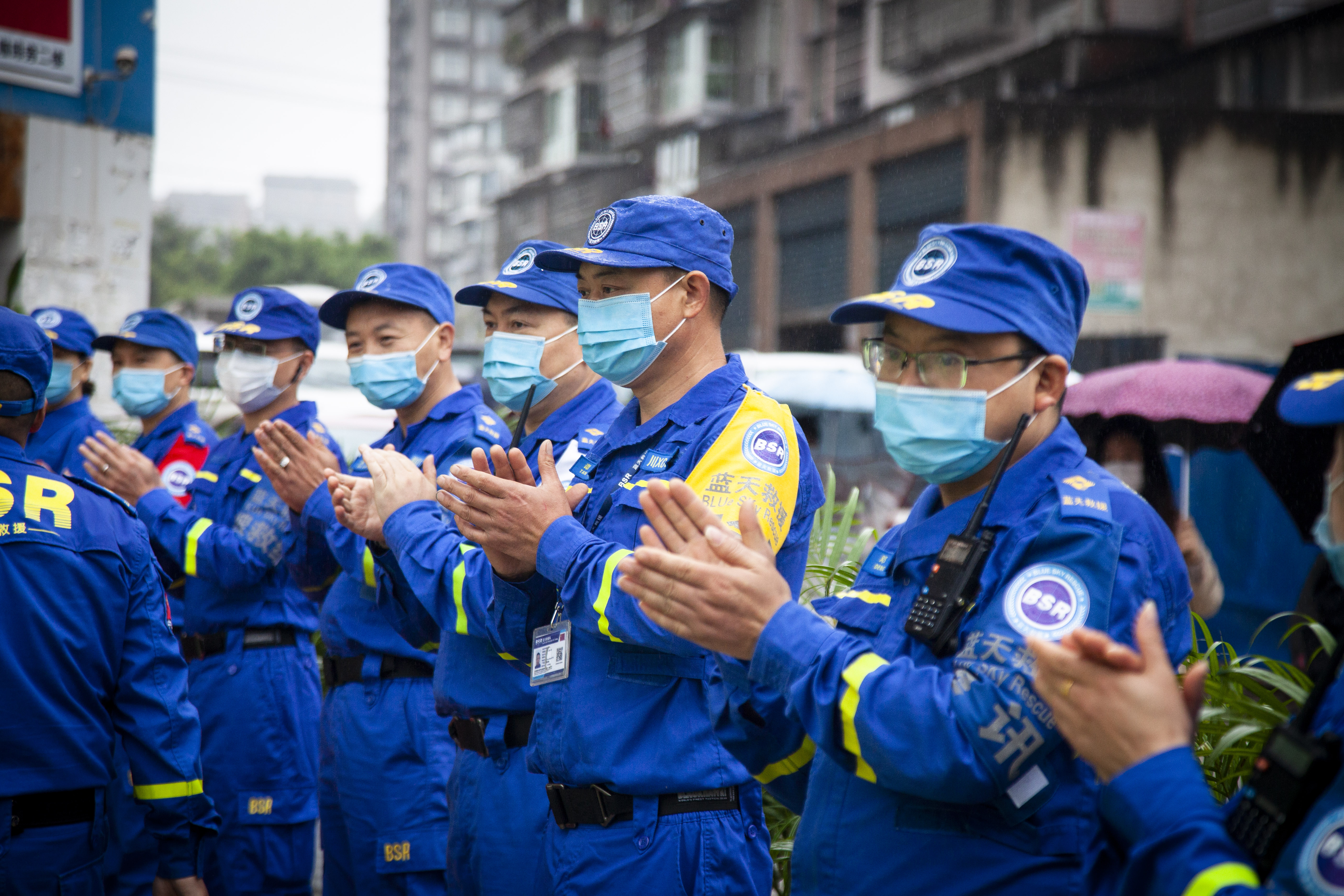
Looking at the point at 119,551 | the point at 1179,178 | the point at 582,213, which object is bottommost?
the point at 119,551

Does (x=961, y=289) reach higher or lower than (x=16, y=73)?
lower

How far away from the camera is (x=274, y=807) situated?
4184 millimetres

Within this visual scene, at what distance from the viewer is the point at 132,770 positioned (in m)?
2.91

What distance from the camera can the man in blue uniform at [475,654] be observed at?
2.96 meters

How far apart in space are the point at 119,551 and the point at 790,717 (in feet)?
5.80

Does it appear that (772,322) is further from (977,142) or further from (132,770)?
(132,770)

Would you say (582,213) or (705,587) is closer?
(705,587)

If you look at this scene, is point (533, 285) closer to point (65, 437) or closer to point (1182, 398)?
point (65, 437)

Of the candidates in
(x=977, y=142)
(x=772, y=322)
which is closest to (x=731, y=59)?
(x=772, y=322)

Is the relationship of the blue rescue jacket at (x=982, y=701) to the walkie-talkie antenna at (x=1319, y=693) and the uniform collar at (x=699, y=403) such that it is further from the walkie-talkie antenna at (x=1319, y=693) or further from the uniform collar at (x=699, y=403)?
the uniform collar at (x=699, y=403)

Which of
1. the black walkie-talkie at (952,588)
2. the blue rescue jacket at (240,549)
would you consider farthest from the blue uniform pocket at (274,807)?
the black walkie-talkie at (952,588)

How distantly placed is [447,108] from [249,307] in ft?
248

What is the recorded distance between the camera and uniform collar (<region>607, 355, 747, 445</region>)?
8.77ft

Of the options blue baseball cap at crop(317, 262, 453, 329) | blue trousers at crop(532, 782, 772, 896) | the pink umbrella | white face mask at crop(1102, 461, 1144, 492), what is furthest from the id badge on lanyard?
the pink umbrella
